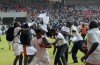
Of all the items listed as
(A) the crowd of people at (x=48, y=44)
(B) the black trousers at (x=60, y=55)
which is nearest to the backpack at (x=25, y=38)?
(A) the crowd of people at (x=48, y=44)

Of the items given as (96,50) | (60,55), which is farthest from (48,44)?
(60,55)

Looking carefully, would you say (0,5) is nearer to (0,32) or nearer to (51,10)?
(51,10)

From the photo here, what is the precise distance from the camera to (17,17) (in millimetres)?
62781

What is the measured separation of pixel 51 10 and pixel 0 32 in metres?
21.2

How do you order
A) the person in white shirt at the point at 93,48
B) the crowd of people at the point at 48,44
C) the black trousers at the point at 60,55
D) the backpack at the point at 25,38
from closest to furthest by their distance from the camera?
the person in white shirt at the point at 93,48 < the crowd of people at the point at 48,44 < the backpack at the point at 25,38 < the black trousers at the point at 60,55

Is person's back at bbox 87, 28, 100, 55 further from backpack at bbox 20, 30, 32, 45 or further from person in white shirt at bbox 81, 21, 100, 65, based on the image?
backpack at bbox 20, 30, 32, 45

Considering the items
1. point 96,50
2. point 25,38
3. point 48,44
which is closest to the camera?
point 96,50

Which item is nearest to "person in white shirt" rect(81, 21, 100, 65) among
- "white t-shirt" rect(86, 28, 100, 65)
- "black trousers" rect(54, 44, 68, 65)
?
"white t-shirt" rect(86, 28, 100, 65)

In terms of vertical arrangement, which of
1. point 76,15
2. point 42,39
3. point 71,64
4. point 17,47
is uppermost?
point 42,39

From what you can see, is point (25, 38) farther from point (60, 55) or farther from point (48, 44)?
point (48, 44)

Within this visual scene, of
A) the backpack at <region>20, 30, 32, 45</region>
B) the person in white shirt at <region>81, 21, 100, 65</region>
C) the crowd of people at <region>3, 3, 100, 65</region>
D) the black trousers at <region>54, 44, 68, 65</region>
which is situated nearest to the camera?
the person in white shirt at <region>81, 21, 100, 65</region>

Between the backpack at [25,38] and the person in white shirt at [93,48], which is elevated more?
the person in white shirt at [93,48]

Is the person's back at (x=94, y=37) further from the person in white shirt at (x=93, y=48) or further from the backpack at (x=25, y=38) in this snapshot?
the backpack at (x=25, y=38)

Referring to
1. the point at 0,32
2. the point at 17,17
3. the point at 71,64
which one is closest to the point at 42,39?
the point at 71,64
